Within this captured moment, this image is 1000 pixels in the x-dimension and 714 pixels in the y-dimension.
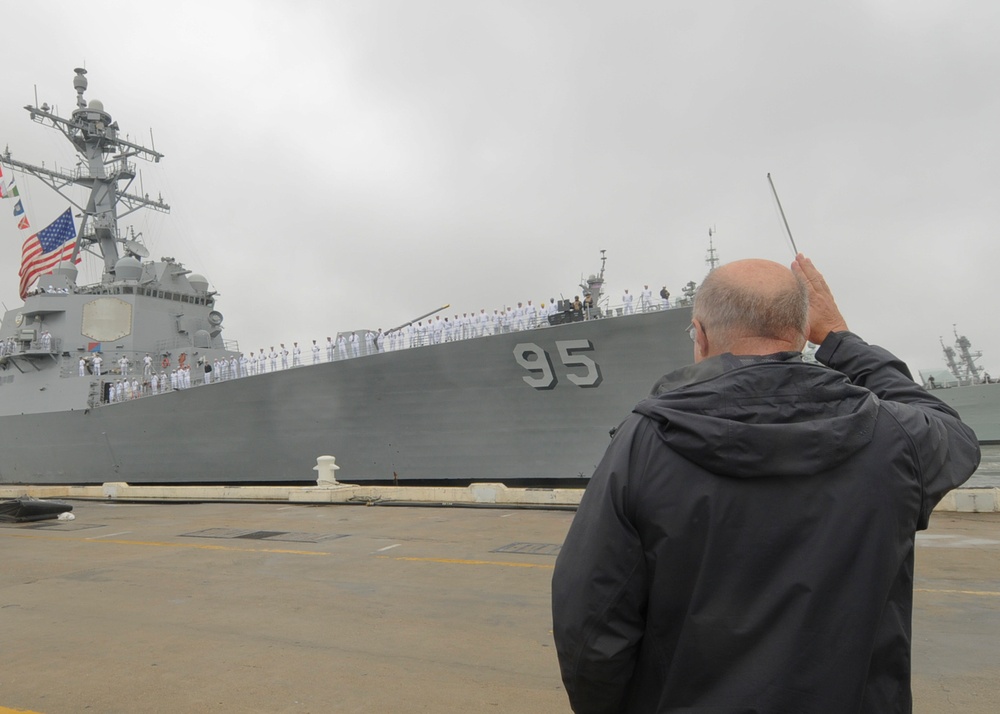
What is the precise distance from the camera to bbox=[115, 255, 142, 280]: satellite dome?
21562 mm

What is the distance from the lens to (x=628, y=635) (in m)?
1.16

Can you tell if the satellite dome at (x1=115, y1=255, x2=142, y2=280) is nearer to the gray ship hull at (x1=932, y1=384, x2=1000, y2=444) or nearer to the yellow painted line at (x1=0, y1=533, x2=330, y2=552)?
the yellow painted line at (x1=0, y1=533, x2=330, y2=552)

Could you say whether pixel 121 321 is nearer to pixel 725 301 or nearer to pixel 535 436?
pixel 535 436

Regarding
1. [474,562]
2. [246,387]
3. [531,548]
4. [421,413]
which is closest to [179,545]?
[474,562]

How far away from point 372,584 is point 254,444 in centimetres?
1378

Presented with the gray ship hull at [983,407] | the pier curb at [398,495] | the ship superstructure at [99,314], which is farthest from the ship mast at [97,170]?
the gray ship hull at [983,407]

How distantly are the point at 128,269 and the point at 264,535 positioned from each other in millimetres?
17727

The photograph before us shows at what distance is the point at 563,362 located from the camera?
1452cm

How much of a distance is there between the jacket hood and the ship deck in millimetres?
1969

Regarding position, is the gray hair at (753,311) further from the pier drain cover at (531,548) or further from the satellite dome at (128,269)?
the satellite dome at (128,269)

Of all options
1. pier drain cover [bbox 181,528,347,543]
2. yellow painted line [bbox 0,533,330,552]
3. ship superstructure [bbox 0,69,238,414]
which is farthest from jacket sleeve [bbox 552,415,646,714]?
ship superstructure [bbox 0,69,238,414]

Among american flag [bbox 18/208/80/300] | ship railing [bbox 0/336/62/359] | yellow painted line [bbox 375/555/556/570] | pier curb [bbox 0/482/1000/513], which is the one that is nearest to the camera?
yellow painted line [bbox 375/555/556/570]

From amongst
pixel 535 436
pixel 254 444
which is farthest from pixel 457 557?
pixel 254 444

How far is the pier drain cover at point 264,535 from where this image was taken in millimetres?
7023
